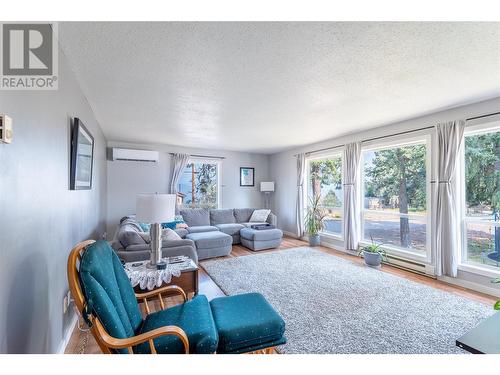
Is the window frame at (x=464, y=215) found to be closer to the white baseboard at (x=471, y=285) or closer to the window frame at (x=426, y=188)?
the white baseboard at (x=471, y=285)

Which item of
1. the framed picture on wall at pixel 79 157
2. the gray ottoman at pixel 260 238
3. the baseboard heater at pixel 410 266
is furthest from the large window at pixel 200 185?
the baseboard heater at pixel 410 266

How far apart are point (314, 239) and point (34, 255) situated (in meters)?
4.73

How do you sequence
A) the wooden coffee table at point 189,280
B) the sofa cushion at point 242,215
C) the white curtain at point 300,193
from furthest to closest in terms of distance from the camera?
1. the sofa cushion at point 242,215
2. the white curtain at point 300,193
3. the wooden coffee table at point 189,280

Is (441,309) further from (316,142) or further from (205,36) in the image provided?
(316,142)

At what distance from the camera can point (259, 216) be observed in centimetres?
582

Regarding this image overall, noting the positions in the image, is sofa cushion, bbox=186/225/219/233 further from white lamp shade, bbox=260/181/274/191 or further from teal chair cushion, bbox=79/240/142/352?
teal chair cushion, bbox=79/240/142/352

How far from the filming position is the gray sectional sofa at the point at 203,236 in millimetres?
2902

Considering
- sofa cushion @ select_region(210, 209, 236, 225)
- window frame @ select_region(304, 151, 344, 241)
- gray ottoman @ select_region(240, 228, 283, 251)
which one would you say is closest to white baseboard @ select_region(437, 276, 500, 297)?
window frame @ select_region(304, 151, 344, 241)

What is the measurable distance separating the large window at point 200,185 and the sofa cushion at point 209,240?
5.48 ft

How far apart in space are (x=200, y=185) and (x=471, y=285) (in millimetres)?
5394

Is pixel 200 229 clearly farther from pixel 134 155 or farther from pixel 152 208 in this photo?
pixel 152 208

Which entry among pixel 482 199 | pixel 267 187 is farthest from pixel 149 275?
pixel 267 187

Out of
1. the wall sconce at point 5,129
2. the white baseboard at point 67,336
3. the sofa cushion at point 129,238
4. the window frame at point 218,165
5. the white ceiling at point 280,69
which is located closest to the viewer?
the wall sconce at point 5,129
